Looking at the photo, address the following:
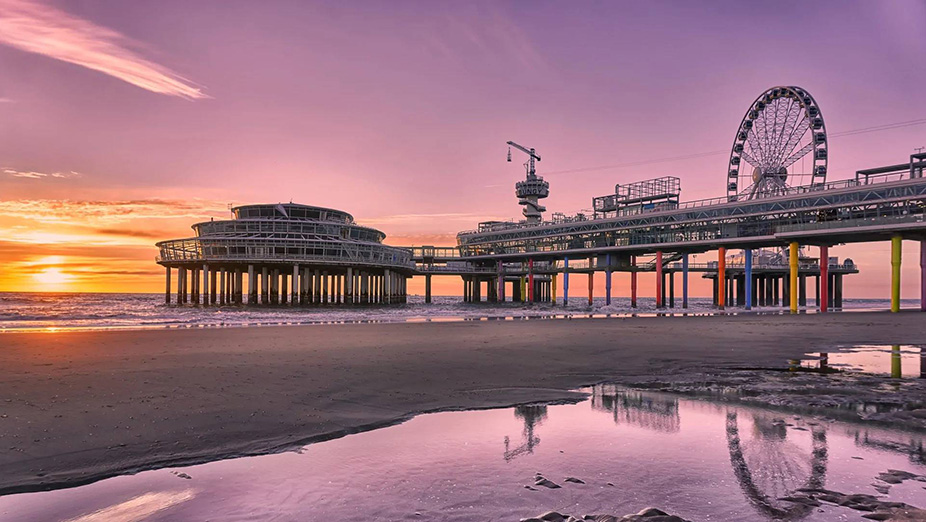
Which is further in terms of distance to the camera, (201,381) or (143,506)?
(201,381)

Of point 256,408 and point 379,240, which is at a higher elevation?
point 379,240

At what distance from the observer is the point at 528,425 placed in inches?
307

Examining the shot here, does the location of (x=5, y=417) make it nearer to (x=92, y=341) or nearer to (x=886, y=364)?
(x=92, y=341)

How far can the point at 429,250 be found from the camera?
102 metres

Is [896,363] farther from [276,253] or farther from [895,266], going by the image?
[276,253]

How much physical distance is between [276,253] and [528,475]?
222 feet

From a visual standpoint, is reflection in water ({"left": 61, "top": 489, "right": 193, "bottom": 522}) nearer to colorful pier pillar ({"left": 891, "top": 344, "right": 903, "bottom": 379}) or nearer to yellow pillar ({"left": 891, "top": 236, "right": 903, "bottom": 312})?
colorful pier pillar ({"left": 891, "top": 344, "right": 903, "bottom": 379})

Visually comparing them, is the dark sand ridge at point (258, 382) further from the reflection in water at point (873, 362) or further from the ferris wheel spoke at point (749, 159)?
the ferris wheel spoke at point (749, 159)

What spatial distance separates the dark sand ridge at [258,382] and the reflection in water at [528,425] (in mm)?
520

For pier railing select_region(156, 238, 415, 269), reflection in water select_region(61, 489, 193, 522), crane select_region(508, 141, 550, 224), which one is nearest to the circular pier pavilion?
pier railing select_region(156, 238, 415, 269)

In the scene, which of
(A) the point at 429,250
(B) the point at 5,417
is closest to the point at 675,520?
(B) the point at 5,417

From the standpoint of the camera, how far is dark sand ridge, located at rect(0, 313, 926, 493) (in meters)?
6.56

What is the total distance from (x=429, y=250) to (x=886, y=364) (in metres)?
89.6

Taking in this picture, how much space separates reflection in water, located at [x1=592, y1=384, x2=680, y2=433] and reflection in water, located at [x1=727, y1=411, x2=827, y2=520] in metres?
0.87
